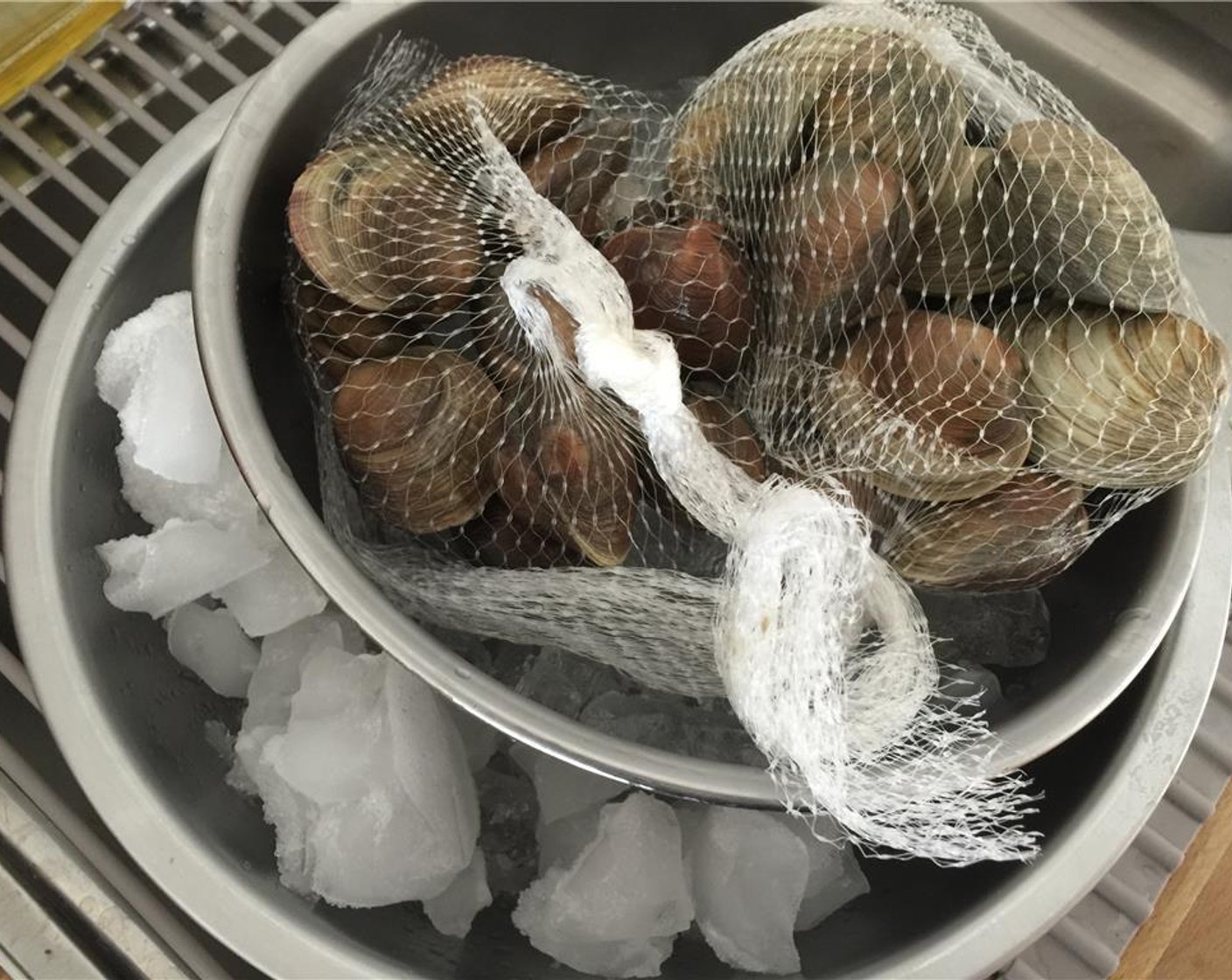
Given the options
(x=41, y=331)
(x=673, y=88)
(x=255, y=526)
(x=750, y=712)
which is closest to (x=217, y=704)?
(x=255, y=526)

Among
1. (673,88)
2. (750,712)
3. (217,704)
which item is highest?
(673,88)

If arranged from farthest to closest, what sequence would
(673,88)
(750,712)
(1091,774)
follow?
(673,88) < (1091,774) < (750,712)

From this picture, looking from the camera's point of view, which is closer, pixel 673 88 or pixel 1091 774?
pixel 1091 774

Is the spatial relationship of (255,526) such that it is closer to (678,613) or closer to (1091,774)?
(678,613)

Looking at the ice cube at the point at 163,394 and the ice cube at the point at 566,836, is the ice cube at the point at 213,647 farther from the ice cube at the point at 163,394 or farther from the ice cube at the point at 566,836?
the ice cube at the point at 566,836

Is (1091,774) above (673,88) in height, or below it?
below

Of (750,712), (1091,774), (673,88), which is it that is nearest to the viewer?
(750,712)

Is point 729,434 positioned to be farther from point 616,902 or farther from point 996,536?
point 616,902
